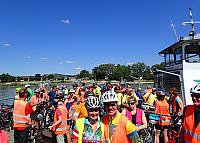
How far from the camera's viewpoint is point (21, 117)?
7.18 m

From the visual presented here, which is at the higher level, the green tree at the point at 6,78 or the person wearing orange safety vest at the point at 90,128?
the green tree at the point at 6,78

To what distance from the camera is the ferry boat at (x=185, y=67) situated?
1093cm

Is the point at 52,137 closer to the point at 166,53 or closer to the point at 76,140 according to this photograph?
the point at 76,140

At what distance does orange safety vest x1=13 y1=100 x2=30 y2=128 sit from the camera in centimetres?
715

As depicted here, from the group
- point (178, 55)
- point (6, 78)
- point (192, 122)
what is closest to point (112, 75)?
point (6, 78)

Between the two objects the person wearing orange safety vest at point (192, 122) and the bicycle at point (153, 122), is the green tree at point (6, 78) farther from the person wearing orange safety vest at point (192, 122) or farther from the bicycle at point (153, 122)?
the person wearing orange safety vest at point (192, 122)

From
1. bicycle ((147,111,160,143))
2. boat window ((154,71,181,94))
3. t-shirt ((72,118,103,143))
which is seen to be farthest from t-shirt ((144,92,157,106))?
t-shirt ((72,118,103,143))

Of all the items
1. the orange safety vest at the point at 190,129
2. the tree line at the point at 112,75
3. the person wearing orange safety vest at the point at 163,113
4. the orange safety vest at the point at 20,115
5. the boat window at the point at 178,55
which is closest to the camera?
the orange safety vest at the point at 190,129

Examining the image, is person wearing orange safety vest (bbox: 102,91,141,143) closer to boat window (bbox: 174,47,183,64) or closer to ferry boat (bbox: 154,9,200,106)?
ferry boat (bbox: 154,9,200,106)

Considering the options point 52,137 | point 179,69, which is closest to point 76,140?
point 52,137

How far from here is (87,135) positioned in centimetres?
327

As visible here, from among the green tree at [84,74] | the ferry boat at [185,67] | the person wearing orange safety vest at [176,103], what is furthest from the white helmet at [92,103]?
the green tree at [84,74]

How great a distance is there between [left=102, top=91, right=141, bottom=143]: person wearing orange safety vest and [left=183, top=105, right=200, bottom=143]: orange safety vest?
66cm

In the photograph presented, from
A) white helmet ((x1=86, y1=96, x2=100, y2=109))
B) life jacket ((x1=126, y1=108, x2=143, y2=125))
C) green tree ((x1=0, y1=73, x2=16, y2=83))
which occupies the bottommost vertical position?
life jacket ((x1=126, y1=108, x2=143, y2=125))
